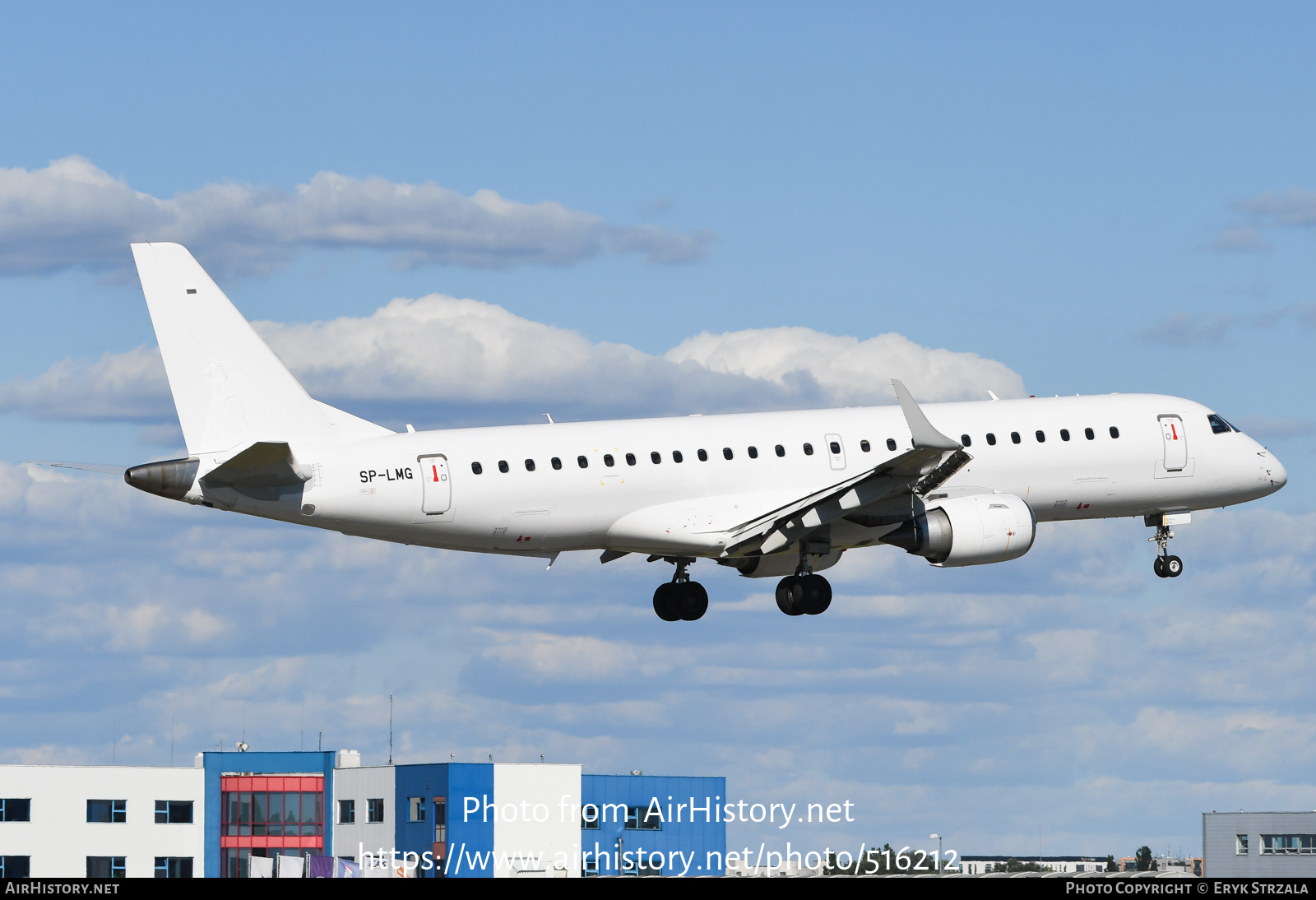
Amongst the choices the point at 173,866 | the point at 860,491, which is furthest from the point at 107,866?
the point at 860,491

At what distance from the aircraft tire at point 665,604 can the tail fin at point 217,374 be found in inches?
412

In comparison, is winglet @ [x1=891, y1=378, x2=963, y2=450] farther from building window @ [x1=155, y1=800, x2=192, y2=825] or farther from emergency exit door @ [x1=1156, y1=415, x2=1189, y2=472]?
building window @ [x1=155, y1=800, x2=192, y2=825]

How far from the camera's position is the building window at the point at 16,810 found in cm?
9256

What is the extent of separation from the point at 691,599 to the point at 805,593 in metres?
4.29

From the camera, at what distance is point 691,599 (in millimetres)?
55094

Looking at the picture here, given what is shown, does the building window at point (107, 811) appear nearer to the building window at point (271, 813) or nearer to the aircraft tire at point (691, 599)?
the building window at point (271, 813)

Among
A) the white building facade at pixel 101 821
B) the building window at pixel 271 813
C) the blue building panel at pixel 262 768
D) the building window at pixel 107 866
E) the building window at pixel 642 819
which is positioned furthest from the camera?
the building window at pixel 271 813

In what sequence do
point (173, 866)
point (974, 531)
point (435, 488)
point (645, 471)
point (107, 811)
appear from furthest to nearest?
point (173, 866)
point (107, 811)
point (974, 531)
point (645, 471)
point (435, 488)

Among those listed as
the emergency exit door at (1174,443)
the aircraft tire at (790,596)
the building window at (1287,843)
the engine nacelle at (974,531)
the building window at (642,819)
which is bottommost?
the building window at (1287,843)

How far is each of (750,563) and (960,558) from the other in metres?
7.59

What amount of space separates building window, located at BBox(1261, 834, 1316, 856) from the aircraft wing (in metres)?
48.1

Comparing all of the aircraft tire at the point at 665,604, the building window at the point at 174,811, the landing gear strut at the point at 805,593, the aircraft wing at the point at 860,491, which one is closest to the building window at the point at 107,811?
the building window at the point at 174,811

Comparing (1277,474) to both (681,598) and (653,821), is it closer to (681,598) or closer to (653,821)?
(681,598)
